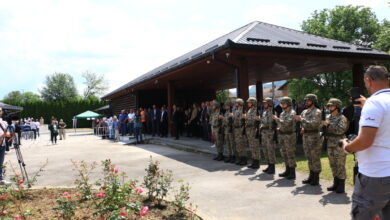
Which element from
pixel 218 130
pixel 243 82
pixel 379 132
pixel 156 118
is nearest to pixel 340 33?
pixel 156 118

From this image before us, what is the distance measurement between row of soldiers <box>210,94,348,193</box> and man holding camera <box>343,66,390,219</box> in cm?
322

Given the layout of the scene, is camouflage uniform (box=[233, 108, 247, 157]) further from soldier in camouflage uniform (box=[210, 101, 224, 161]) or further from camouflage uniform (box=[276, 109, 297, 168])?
camouflage uniform (box=[276, 109, 297, 168])

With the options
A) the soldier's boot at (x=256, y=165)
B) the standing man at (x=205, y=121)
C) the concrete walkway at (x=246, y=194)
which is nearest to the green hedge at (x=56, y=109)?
the standing man at (x=205, y=121)

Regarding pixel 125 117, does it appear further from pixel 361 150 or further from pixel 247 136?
pixel 361 150

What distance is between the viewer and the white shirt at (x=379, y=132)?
7.53 feet

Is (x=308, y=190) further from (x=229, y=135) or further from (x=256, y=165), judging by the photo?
(x=229, y=135)

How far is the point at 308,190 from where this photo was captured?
5.65 m

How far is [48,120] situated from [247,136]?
44.3 m

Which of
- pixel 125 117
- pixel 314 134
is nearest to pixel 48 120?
pixel 125 117

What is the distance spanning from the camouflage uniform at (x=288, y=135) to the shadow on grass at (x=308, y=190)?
74cm

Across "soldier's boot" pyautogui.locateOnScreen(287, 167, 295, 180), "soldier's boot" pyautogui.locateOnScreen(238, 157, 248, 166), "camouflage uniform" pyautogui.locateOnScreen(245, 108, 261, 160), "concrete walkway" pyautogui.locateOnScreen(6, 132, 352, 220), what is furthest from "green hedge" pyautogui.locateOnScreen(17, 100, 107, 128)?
"soldier's boot" pyautogui.locateOnScreen(287, 167, 295, 180)

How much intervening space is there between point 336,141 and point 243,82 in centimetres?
488

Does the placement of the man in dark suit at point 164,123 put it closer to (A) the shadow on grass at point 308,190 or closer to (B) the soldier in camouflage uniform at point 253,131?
(B) the soldier in camouflage uniform at point 253,131

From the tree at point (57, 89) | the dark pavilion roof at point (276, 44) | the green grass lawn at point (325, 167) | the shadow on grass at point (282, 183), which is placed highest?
the tree at point (57, 89)
